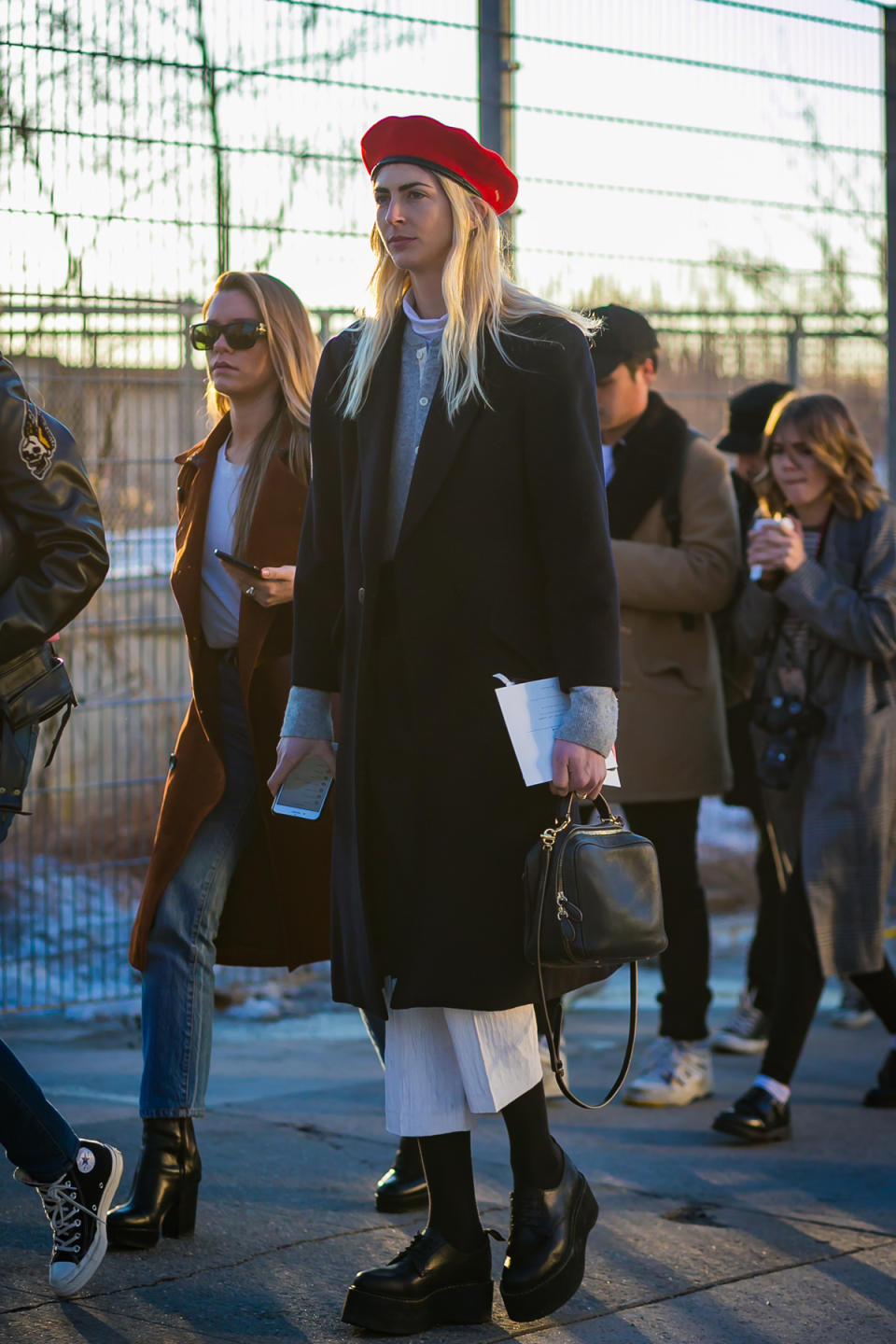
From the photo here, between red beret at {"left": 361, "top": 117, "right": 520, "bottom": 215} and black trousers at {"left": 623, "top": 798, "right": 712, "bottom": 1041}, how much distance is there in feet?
7.12

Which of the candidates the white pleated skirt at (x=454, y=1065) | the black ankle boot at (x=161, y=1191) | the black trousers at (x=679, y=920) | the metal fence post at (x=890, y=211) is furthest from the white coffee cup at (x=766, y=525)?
the metal fence post at (x=890, y=211)

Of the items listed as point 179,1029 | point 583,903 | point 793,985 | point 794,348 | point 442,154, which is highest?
point 794,348

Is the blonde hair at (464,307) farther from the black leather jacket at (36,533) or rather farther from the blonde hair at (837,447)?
the blonde hair at (837,447)

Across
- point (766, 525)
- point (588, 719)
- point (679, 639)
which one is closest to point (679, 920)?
point (679, 639)

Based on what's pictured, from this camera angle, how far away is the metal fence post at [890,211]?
8031 mm

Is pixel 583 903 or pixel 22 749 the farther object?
pixel 22 749

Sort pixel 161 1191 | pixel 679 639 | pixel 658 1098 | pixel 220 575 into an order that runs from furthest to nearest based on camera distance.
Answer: pixel 679 639
pixel 658 1098
pixel 220 575
pixel 161 1191

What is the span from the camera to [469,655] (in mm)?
3062

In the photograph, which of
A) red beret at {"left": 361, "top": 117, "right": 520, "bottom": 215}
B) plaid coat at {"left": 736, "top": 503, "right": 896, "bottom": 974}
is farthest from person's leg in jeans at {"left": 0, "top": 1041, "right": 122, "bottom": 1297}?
plaid coat at {"left": 736, "top": 503, "right": 896, "bottom": 974}

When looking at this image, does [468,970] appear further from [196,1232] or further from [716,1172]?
[716,1172]

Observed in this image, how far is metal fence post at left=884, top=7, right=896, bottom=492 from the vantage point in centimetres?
803

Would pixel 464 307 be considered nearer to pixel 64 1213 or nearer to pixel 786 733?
pixel 64 1213

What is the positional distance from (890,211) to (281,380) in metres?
5.01

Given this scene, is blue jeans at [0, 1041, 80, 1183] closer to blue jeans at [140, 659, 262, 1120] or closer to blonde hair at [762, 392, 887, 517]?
blue jeans at [140, 659, 262, 1120]
